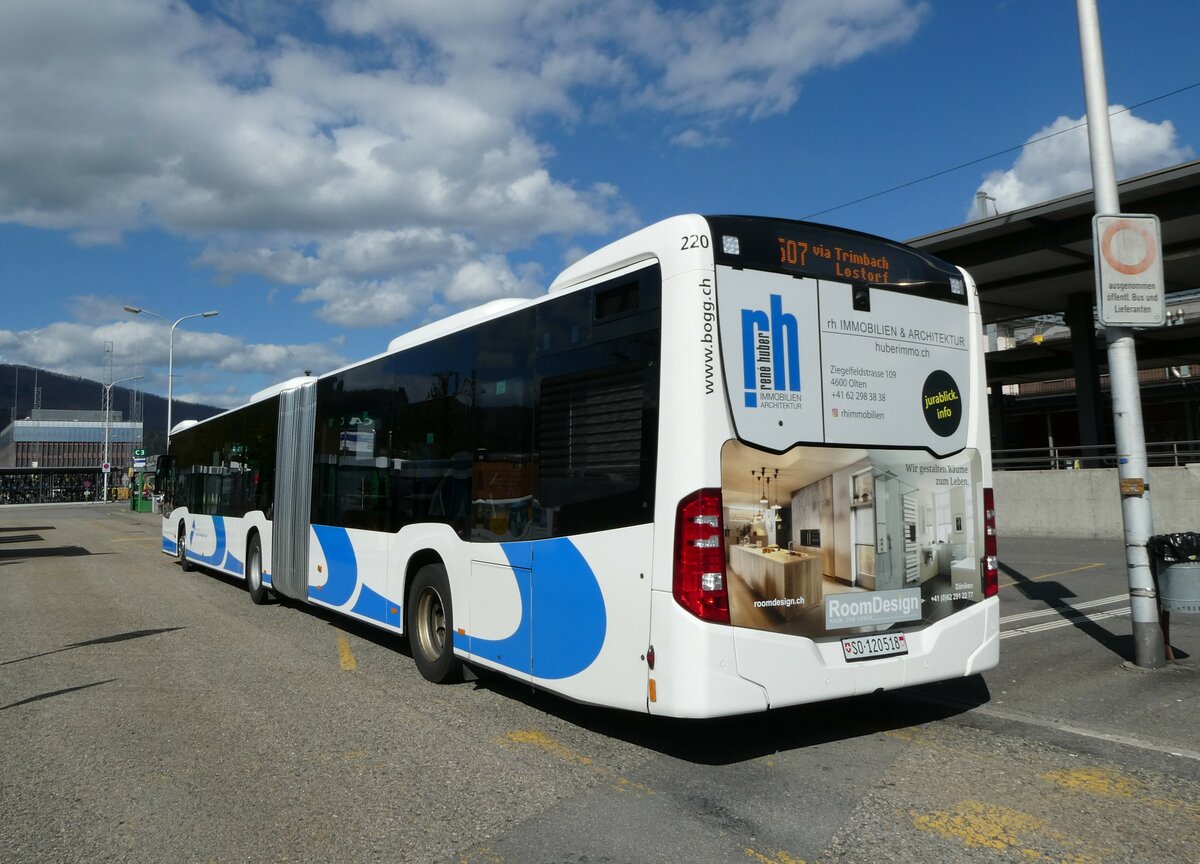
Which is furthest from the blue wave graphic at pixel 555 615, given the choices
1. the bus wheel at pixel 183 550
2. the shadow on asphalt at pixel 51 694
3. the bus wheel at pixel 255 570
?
the bus wheel at pixel 183 550

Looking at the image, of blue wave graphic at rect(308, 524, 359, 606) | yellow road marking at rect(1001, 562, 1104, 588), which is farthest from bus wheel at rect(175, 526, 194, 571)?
yellow road marking at rect(1001, 562, 1104, 588)

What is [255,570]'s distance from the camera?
41.1ft

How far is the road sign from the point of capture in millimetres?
7609

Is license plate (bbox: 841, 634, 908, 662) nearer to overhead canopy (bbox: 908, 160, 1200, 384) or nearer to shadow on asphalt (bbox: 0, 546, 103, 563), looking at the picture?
overhead canopy (bbox: 908, 160, 1200, 384)

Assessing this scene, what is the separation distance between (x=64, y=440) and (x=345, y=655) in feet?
523

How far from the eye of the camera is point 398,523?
26.3ft

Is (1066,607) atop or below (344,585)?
below

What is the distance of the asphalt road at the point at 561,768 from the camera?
4.03 m

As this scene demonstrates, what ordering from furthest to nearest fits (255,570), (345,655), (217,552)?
(217,552)
(255,570)
(345,655)

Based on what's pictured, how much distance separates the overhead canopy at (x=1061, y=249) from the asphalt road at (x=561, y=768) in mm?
14028

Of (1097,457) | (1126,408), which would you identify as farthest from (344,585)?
(1097,457)

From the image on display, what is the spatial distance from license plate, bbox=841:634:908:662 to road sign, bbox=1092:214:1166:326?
160 inches

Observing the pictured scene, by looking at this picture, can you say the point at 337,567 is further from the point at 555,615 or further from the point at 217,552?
the point at 217,552

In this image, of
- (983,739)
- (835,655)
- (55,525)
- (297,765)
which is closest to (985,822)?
(835,655)
